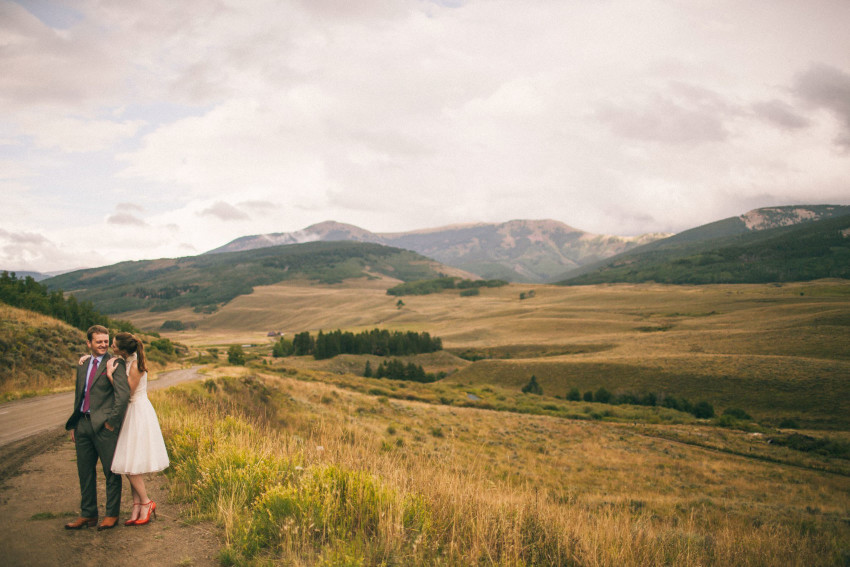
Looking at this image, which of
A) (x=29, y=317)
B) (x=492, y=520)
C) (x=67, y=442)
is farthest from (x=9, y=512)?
(x=29, y=317)

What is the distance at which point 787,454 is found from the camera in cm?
3094

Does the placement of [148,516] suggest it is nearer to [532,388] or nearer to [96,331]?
[96,331]

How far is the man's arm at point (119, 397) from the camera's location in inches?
230

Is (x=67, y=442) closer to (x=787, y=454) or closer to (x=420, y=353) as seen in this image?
(x=787, y=454)

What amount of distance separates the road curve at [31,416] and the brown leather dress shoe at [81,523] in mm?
6880

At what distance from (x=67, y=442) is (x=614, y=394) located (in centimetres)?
6483

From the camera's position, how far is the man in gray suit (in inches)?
225

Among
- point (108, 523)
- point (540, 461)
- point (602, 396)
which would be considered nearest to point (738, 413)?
point (602, 396)

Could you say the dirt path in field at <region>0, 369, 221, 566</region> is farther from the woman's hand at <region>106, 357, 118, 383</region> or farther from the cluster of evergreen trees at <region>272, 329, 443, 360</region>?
the cluster of evergreen trees at <region>272, 329, 443, 360</region>

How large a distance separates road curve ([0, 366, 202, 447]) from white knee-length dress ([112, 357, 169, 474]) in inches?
291

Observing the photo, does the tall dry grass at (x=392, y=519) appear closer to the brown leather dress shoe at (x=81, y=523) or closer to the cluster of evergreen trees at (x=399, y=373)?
the brown leather dress shoe at (x=81, y=523)

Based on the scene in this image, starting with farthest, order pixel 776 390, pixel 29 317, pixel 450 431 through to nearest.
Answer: pixel 776 390, pixel 450 431, pixel 29 317

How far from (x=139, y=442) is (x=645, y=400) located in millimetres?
64528

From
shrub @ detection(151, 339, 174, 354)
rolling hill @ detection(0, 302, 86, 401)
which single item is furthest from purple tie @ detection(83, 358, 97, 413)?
shrub @ detection(151, 339, 174, 354)
